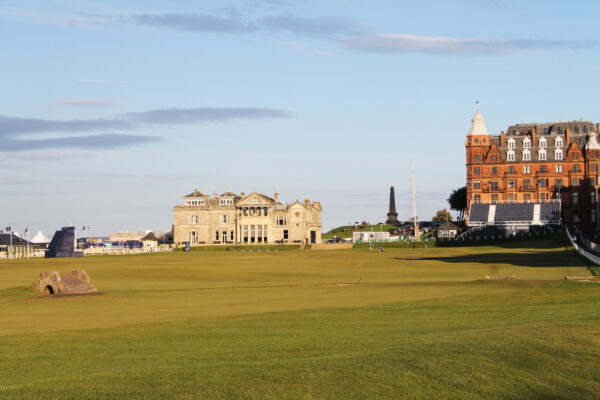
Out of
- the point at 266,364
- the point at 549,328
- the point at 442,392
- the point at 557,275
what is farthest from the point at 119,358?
the point at 557,275

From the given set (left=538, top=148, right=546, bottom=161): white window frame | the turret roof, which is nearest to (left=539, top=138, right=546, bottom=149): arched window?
(left=538, top=148, right=546, bottom=161): white window frame

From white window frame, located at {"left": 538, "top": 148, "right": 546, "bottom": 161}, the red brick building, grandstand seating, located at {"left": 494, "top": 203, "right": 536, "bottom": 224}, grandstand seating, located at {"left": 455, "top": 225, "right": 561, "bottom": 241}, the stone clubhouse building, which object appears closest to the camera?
grandstand seating, located at {"left": 455, "top": 225, "right": 561, "bottom": 241}

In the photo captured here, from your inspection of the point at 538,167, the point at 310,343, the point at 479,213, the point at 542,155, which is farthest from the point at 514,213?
the point at 310,343

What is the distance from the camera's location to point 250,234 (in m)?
175

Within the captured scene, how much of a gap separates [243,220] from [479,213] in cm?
5285

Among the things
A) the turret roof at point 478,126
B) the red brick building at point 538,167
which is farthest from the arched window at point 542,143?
the turret roof at point 478,126

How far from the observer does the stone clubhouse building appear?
173 metres

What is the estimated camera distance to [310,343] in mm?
23391

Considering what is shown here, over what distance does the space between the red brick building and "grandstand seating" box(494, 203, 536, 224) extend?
5.70 meters

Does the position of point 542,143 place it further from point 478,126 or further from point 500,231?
point 500,231

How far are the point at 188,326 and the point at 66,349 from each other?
20.2ft

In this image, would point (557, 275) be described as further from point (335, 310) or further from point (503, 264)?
point (335, 310)

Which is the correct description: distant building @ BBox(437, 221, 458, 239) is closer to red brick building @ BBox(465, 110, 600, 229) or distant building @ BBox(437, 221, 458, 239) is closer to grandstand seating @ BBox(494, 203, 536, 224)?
grandstand seating @ BBox(494, 203, 536, 224)

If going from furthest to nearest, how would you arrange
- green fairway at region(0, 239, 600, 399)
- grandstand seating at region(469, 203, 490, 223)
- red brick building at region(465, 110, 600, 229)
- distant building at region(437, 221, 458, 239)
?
red brick building at region(465, 110, 600, 229), grandstand seating at region(469, 203, 490, 223), distant building at region(437, 221, 458, 239), green fairway at region(0, 239, 600, 399)
